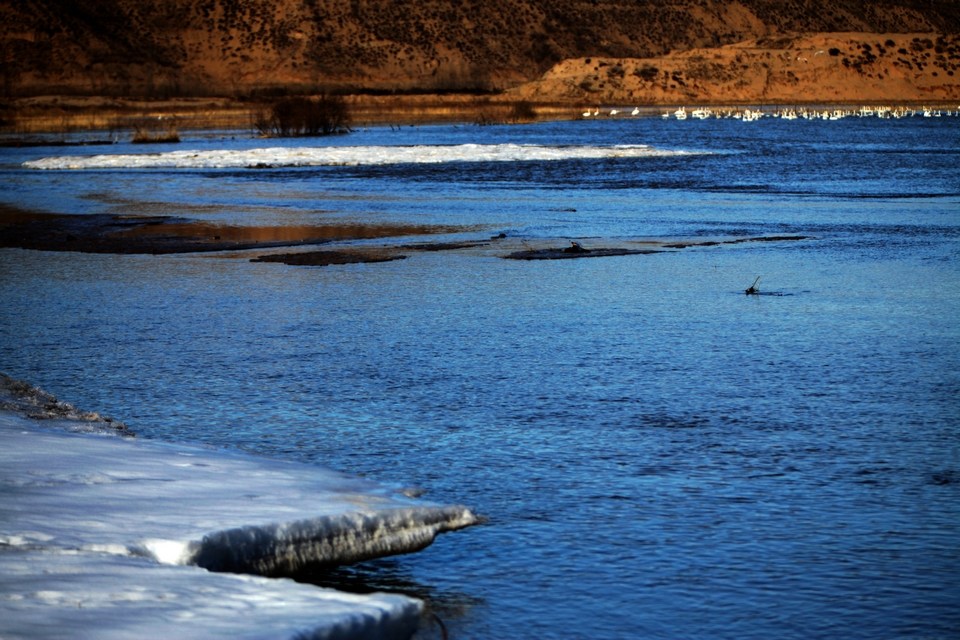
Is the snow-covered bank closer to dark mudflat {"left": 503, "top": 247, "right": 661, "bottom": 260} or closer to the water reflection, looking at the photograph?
the water reflection

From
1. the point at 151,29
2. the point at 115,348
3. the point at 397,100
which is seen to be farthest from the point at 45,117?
the point at 115,348

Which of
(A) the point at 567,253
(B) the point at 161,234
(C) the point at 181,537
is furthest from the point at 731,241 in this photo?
(C) the point at 181,537


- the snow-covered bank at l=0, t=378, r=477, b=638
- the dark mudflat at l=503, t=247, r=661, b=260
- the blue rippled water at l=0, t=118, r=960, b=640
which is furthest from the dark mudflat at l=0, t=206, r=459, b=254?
the snow-covered bank at l=0, t=378, r=477, b=638

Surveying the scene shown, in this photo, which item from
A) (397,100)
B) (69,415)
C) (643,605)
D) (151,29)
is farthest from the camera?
(151,29)

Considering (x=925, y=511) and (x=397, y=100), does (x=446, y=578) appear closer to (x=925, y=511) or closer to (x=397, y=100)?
(x=925, y=511)

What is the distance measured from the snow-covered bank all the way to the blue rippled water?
0.24 metres

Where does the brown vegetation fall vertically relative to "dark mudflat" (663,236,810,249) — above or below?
above

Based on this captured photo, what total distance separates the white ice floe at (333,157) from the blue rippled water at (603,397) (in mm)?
22171

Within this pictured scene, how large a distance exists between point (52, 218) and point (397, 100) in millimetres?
96322

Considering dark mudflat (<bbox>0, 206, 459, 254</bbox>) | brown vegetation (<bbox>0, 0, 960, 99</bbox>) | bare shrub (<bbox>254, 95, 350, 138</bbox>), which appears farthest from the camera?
brown vegetation (<bbox>0, 0, 960, 99</bbox>)

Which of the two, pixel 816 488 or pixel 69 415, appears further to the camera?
pixel 69 415

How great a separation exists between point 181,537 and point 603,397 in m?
3.93

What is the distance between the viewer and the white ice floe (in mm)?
42500

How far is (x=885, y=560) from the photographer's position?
5934 mm
